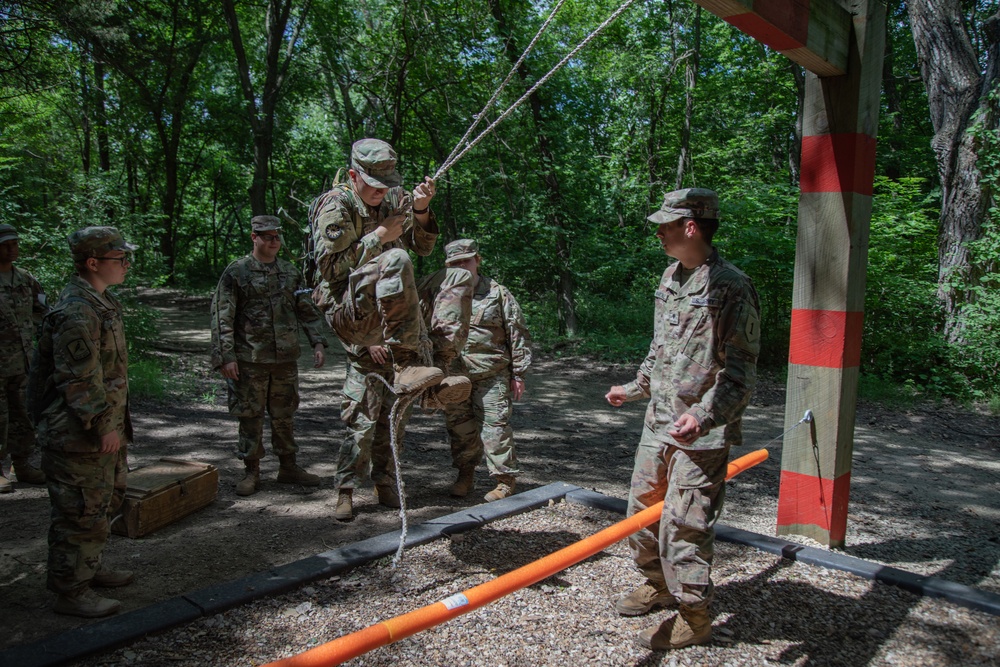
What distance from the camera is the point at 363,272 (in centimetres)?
389

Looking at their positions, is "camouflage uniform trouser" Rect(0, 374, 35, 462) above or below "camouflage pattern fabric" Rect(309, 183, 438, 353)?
below

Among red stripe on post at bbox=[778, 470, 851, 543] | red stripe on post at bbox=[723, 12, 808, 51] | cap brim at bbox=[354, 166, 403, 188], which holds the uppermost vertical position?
red stripe on post at bbox=[723, 12, 808, 51]

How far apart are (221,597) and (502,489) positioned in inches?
94.2

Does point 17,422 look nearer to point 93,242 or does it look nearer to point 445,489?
point 93,242

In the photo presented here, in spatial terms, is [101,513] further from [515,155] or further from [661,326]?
[515,155]

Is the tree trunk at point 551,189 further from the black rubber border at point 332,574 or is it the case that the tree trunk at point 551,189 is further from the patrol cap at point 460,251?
the black rubber border at point 332,574

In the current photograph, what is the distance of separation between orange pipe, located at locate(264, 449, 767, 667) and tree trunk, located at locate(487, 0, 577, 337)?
424 inches

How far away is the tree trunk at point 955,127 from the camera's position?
9805 mm

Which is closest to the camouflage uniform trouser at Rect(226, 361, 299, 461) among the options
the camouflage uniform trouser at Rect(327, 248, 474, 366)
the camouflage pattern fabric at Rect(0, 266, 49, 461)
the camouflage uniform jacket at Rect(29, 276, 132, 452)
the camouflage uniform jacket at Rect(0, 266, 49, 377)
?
the camouflage uniform trouser at Rect(327, 248, 474, 366)

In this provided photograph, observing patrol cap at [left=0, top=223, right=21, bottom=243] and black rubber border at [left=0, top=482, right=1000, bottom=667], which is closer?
black rubber border at [left=0, top=482, right=1000, bottom=667]

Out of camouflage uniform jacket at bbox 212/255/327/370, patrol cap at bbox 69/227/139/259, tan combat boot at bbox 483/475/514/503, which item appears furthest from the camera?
camouflage uniform jacket at bbox 212/255/327/370

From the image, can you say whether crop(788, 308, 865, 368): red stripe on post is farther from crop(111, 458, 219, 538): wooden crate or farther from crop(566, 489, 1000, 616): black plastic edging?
crop(111, 458, 219, 538): wooden crate

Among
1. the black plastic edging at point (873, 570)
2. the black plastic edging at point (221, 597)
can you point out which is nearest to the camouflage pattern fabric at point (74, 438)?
the black plastic edging at point (221, 597)

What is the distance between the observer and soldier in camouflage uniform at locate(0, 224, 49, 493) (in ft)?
17.8
